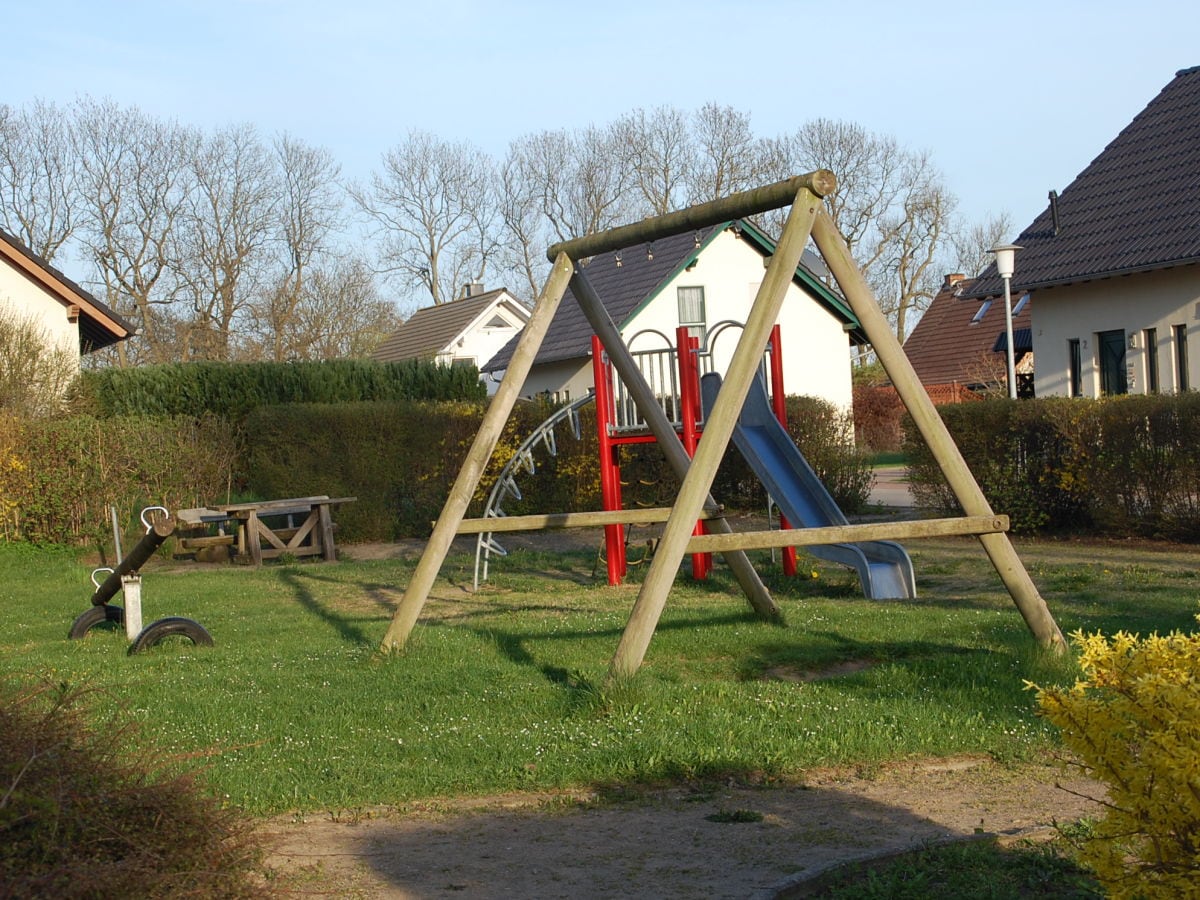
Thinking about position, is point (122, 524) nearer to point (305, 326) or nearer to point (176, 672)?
point (176, 672)

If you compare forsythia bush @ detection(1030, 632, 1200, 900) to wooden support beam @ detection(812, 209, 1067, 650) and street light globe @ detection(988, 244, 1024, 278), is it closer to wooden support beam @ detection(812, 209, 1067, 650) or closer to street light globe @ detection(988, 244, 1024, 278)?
wooden support beam @ detection(812, 209, 1067, 650)

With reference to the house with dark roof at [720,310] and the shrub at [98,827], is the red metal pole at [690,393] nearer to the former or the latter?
the shrub at [98,827]

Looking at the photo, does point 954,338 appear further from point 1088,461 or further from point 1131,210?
point 1088,461

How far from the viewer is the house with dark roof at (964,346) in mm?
40469

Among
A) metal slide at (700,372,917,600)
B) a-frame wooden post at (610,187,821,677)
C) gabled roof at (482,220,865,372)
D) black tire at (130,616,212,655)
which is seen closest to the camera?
a-frame wooden post at (610,187,821,677)

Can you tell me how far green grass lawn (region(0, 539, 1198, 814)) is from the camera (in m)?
5.42

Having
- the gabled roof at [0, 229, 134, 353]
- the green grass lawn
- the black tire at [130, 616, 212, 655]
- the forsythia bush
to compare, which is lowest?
the green grass lawn

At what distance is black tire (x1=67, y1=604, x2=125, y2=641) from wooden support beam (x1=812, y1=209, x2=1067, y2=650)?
21.4ft

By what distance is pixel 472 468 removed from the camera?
774 cm

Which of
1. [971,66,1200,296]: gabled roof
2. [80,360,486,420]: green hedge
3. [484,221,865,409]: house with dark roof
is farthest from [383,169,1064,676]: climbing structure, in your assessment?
[484,221,865,409]: house with dark roof

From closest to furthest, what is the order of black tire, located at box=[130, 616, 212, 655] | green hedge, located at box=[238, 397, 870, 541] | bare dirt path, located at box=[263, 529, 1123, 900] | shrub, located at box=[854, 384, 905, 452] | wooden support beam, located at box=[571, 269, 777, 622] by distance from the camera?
bare dirt path, located at box=[263, 529, 1123, 900] → wooden support beam, located at box=[571, 269, 777, 622] → black tire, located at box=[130, 616, 212, 655] → green hedge, located at box=[238, 397, 870, 541] → shrub, located at box=[854, 384, 905, 452]

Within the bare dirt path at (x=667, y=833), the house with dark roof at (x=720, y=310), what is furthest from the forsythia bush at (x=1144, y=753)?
the house with dark roof at (x=720, y=310)

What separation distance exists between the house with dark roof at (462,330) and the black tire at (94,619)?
4046cm

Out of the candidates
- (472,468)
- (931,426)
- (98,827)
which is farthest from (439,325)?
(98,827)
